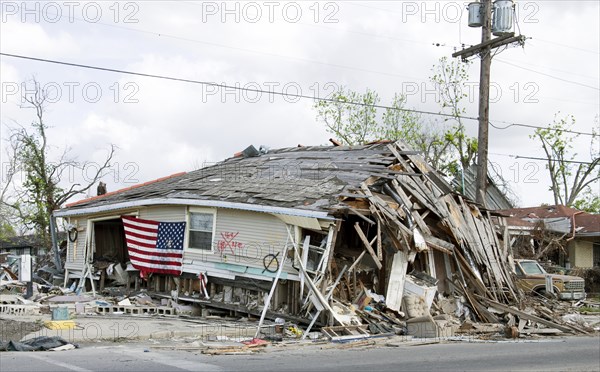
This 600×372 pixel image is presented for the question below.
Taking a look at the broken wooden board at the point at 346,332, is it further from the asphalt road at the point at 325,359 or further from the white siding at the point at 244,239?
the white siding at the point at 244,239

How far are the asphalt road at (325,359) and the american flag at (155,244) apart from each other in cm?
665

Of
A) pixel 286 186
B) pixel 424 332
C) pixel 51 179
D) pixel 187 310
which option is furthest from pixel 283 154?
pixel 51 179

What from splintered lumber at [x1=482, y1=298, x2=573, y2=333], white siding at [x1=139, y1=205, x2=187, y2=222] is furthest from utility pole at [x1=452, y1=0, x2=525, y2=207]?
white siding at [x1=139, y1=205, x2=187, y2=222]

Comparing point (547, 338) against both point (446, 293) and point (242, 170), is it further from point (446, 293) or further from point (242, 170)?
point (242, 170)

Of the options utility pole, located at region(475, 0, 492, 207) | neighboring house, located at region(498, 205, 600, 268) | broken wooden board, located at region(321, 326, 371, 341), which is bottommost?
broken wooden board, located at region(321, 326, 371, 341)

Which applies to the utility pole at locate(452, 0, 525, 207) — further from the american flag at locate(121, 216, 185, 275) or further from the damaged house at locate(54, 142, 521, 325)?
the american flag at locate(121, 216, 185, 275)

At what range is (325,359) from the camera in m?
12.0

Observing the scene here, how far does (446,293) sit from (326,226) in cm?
485

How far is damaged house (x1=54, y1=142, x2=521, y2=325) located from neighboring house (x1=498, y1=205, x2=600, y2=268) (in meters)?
11.2

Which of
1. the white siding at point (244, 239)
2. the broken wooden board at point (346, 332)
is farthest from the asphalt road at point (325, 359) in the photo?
the white siding at point (244, 239)

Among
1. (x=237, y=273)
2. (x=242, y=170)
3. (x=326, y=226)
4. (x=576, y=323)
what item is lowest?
(x=576, y=323)

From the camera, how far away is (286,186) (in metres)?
19.2

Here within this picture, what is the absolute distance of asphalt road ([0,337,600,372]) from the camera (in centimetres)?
1082

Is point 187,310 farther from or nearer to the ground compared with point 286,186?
nearer to the ground
